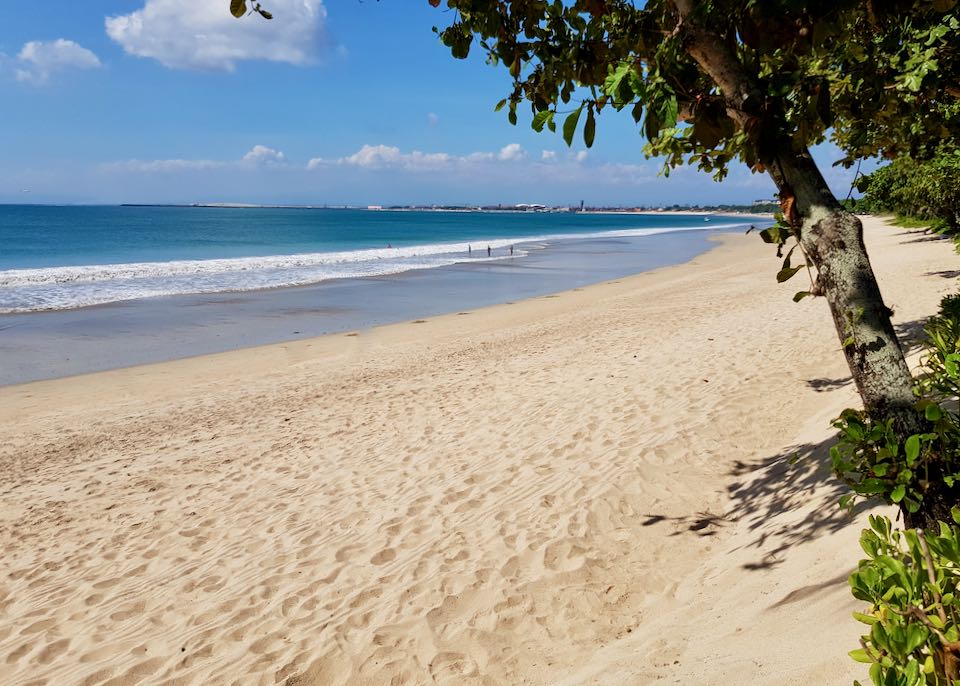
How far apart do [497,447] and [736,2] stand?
5.72 metres

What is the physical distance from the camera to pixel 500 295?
86.0ft

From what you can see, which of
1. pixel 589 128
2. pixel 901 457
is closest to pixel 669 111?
pixel 589 128

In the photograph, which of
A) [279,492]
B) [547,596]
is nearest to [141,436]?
[279,492]

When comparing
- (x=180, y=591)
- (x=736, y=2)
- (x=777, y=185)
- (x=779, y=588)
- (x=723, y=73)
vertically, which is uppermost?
(x=736, y=2)

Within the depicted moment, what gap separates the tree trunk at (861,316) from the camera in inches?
94.2

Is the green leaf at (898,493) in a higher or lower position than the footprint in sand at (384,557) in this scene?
higher

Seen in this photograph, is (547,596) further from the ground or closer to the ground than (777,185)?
closer to the ground

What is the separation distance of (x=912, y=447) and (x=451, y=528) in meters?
4.09

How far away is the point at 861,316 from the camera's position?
240cm

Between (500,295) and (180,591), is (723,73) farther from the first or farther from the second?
(500,295)

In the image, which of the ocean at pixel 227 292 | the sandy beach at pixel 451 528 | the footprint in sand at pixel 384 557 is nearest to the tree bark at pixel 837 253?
the sandy beach at pixel 451 528

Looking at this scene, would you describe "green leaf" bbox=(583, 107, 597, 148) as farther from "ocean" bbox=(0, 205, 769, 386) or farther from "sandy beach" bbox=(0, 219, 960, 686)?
"ocean" bbox=(0, 205, 769, 386)

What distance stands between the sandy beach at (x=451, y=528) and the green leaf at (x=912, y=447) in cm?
89

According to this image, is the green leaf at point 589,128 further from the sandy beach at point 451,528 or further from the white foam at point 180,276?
the white foam at point 180,276
